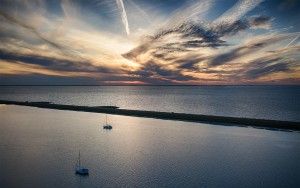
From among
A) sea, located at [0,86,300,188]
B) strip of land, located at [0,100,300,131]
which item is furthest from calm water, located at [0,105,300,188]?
strip of land, located at [0,100,300,131]

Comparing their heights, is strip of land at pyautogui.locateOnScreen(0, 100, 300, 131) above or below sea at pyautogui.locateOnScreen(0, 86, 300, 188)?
above

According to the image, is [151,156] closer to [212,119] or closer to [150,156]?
[150,156]

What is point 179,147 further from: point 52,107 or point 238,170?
point 52,107

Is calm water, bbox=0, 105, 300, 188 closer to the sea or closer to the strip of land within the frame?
the sea

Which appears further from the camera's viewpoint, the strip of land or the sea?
the strip of land

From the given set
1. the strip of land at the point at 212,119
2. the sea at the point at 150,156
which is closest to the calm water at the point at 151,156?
the sea at the point at 150,156

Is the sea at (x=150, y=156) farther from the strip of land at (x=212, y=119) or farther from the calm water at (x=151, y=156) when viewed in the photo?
the strip of land at (x=212, y=119)

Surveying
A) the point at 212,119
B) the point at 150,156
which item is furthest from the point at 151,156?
the point at 212,119

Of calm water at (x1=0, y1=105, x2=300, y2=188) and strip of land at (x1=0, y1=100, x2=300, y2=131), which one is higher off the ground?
strip of land at (x1=0, y1=100, x2=300, y2=131)

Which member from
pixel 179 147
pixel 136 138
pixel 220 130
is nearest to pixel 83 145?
pixel 136 138
